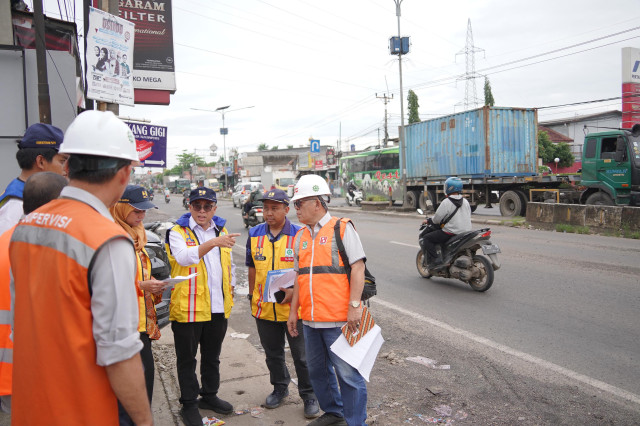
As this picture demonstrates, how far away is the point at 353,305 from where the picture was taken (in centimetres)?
312

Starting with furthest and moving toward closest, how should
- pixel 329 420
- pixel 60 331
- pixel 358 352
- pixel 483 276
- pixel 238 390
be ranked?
pixel 483 276
pixel 238 390
pixel 329 420
pixel 358 352
pixel 60 331

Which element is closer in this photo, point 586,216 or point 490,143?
point 586,216

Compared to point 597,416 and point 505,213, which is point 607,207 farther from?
point 597,416

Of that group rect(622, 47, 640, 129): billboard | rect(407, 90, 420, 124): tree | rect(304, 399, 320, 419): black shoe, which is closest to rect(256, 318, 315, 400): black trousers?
rect(304, 399, 320, 419): black shoe

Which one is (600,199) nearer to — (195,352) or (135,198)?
(195,352)

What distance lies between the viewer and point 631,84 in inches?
914

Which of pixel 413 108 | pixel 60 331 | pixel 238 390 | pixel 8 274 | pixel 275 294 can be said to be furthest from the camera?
pixel 413 108

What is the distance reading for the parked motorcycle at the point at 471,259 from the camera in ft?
24.1

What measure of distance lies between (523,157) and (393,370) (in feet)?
57.6

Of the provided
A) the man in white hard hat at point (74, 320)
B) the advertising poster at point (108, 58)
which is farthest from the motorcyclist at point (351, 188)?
the man in white hard hat at point (74, 320)

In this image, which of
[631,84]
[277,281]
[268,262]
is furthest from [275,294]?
[631,84]

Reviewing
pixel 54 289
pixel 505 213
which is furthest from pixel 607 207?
pixel 54 289

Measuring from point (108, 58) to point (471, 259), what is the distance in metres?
5.81

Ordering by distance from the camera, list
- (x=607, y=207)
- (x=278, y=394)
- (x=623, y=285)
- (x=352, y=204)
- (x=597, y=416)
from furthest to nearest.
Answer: (x=352, y=204) → (x=607, y=207) → (x=623, y=285) → (x=278, y=394) → (x=597, y=416)
